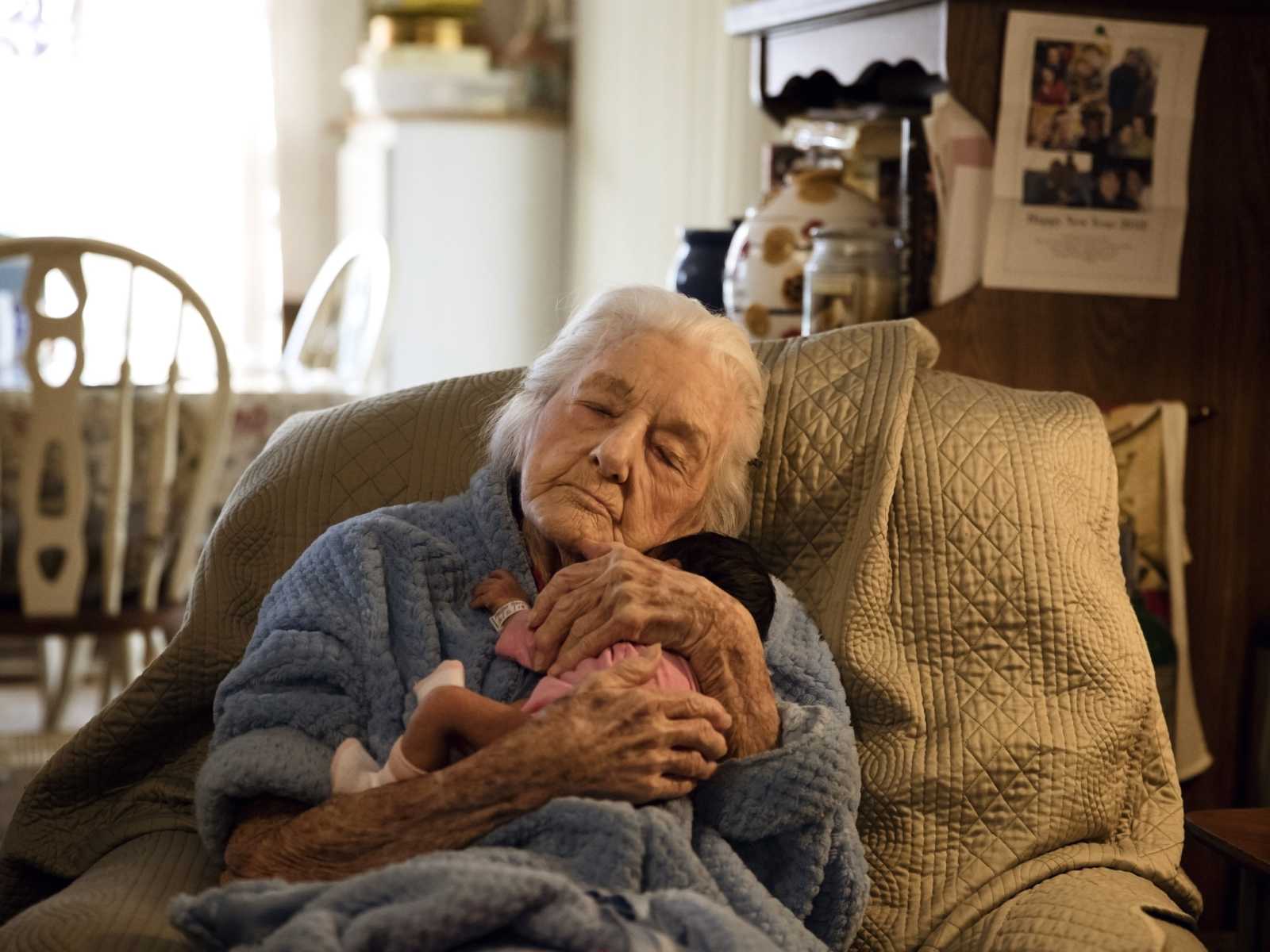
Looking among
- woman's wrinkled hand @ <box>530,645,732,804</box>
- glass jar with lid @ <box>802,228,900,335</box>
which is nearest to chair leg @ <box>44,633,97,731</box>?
glass jar with lid @ <box>802,228,900,335</box>

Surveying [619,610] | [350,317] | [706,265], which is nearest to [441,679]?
[619,610]

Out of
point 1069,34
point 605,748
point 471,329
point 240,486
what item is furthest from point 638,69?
point 605,748

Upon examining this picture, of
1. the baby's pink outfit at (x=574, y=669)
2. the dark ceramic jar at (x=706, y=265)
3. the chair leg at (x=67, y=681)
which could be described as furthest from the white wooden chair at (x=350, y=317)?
the baby's pink outfit at (x=574, y=669)

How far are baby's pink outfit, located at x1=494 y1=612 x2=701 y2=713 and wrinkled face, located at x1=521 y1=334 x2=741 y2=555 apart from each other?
0.11 metres

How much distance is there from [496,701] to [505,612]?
0.10m

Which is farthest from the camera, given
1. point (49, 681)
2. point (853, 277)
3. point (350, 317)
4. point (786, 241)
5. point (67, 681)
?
point (350, 317)

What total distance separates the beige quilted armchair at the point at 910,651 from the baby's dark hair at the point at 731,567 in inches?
3.7

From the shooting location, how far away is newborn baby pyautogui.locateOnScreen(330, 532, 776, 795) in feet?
3.86

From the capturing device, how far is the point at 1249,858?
3.97ft

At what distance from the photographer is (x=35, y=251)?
239 centimetres

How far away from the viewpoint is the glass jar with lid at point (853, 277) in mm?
1899

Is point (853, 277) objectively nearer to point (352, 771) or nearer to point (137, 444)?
point (352, 771)

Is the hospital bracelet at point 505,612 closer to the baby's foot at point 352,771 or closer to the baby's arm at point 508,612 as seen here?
the baby's arm at point 508,612

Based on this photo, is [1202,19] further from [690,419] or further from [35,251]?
[35,251]
